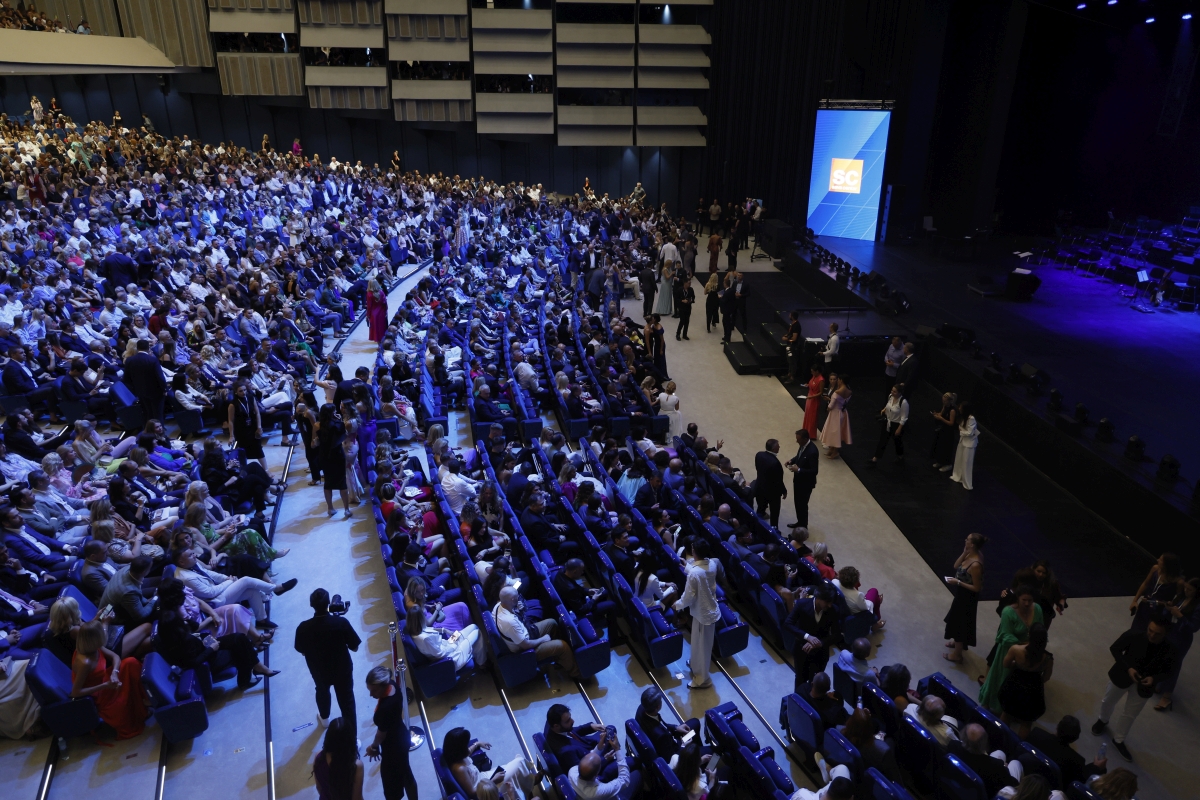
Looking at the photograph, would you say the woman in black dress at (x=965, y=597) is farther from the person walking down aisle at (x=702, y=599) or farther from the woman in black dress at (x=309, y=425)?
the woman in black dress at (x=309, y=425)

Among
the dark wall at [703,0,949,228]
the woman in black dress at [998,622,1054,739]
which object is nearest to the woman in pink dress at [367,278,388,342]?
the woman in black dress at [998,622,1054,739]

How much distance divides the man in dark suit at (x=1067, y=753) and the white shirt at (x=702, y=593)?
1.96m

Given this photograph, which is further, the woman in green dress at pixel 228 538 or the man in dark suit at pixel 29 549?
the woman in green dress at pixel 228 538

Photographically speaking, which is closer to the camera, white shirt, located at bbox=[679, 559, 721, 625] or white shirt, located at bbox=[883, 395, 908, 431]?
white shirt, located at bbox=[679, 559, 721, 625]

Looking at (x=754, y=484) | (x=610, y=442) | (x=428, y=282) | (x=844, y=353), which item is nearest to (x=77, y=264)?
(x=428, y=282)

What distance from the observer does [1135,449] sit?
7.25 meters

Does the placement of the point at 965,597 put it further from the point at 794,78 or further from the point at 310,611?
the point at 794,78

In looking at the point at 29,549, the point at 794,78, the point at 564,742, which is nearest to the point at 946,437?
the point at 564,742

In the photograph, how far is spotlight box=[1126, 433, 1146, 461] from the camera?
722cm

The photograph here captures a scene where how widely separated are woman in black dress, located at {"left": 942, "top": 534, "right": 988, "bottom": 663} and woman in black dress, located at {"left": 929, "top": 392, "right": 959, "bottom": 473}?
291 centimetres

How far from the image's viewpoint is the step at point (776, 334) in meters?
12.0

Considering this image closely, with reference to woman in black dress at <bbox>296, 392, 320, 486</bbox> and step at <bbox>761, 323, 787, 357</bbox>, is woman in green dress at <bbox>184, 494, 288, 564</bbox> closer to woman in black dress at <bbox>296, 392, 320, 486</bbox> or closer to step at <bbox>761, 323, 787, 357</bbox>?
woman in black dress at <bbox>296, 392, 320, 486</bbox>

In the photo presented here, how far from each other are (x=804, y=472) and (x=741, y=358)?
5.13 meters

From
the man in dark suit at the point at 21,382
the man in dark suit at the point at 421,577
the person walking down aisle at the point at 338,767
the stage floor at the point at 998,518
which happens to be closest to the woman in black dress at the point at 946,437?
the stage floor at the point at 998,518
